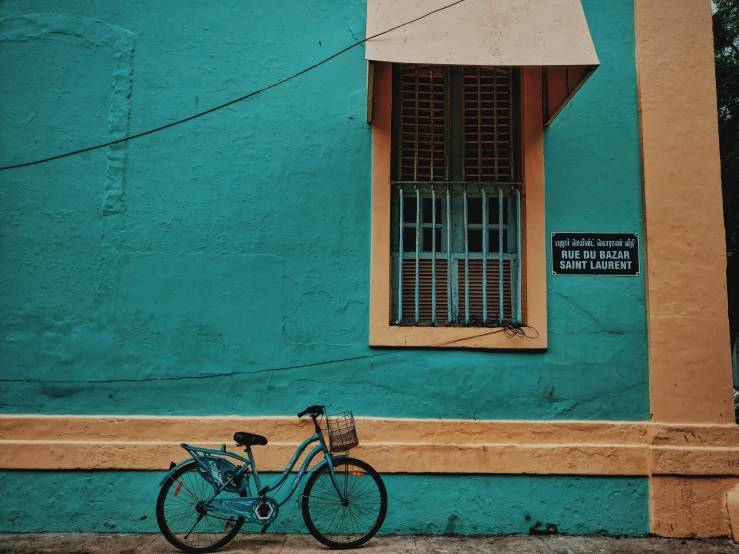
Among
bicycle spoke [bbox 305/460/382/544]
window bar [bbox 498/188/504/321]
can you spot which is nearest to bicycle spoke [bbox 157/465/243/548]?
bicycle spoke [bbox 305/460/382/544]

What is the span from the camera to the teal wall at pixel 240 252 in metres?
5.19

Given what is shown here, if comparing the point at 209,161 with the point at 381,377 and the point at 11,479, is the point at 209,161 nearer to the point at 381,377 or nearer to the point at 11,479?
the point at 381,377

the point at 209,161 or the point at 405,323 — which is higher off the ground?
the point at 209,161

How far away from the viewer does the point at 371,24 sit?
475cm

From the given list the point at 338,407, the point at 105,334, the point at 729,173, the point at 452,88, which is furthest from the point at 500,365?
the point at 729,173

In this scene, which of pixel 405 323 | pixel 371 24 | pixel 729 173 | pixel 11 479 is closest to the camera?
pixel 371 24

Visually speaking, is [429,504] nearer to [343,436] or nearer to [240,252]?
[343,436]

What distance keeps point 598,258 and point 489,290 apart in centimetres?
94

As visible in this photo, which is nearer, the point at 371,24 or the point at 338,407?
the point at 371,24

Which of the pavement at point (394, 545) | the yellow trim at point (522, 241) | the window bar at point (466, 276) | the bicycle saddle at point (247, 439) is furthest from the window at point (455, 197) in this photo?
the pavement at point (394, 545)

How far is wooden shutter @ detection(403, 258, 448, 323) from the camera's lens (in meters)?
5.45

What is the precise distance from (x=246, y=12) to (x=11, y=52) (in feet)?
6.74

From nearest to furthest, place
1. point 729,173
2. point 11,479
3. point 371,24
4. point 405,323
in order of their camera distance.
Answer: point 371,24, point 11,479, point 405,323, point 729,173

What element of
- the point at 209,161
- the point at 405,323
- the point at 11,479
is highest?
the point at 209,161
